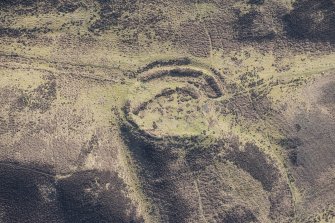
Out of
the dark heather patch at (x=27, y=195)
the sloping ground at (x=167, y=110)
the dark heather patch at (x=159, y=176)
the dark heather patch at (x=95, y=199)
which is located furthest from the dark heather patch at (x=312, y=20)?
the dark heather patch at (x=27, y=195)

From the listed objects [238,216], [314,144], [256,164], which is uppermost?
[314,144]

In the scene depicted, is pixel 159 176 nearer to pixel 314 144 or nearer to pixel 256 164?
pixel 256 164

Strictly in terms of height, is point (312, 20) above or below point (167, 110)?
above

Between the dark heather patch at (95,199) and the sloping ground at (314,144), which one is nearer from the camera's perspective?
the dark heather patch at (95,199)

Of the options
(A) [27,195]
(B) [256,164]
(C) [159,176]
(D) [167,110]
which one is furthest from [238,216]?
(A) [27,195]

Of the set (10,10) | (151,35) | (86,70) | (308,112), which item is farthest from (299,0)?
(10,10)

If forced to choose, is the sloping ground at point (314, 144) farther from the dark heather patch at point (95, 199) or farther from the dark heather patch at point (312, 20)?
the dark heather patch at point (95, 199)
